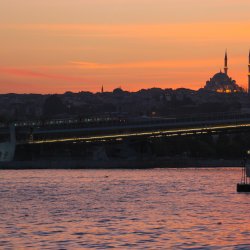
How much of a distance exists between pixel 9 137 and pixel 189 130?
15.7 m

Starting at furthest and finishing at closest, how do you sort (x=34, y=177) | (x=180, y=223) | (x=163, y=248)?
1. (x=34, y=177)
2. (x=180, y=223)
3. (x=163, y=248)

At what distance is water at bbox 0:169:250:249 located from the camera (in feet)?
143

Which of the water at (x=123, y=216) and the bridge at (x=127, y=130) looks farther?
the bridge at (x=127, y=130)

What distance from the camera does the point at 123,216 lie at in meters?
52.7

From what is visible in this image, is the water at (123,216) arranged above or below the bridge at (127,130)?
below

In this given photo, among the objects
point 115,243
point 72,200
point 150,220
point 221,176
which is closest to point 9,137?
point 221,176

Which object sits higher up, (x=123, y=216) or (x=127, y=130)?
(x=127, y=130)

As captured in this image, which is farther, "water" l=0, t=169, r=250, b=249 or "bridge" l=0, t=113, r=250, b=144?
"bridge" l=0, t=113, r=250, b=144

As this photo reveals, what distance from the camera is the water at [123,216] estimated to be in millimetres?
43500

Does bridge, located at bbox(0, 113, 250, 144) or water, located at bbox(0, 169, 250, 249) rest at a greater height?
bridge, located at bbox(0, 113, 250, 144)

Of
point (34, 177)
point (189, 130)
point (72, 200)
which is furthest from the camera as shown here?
point (189, 130)

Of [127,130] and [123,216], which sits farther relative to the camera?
[127,130]

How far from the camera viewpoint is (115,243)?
141 ft

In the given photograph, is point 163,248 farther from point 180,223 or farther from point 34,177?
point 34,177
